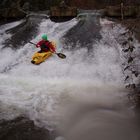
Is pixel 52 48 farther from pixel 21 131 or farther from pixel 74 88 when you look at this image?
pixel 21 131

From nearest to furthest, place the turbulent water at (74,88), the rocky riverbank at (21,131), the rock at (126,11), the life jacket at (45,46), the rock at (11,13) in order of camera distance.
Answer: the rocky riverbank at (21,131)
the turbulent water at (74,88)
the life jacket at (45,46)
the rock at (126,11)
the rock at (11,13)

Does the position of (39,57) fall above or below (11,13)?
below

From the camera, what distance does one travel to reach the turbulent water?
21.6 feet

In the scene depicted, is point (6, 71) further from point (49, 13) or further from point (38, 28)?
point (49, 13)

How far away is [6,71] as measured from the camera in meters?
9.16

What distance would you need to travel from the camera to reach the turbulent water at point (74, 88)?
6.58 m

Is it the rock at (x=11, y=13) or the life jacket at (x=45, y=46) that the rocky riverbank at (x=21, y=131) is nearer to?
the life jacket at (x=45, y=46)

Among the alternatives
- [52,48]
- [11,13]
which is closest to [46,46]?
[52,48]

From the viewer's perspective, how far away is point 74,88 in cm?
805

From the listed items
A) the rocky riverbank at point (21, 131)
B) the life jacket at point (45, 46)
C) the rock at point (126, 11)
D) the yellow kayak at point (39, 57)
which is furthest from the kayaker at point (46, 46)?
the rock at point (126, 11)

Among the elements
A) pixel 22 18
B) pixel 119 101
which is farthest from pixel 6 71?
pixel 22 18

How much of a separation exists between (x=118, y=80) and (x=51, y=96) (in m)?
2.02

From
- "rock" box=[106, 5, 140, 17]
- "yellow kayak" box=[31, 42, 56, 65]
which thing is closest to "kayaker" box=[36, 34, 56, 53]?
"yellow kayak" box=[31, 42, 56, 65]

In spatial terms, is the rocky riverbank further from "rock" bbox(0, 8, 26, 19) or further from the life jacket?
"rock" bbox(0, 8, 26, 19)
